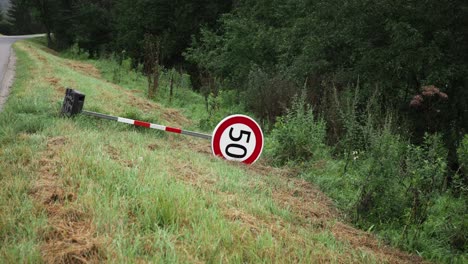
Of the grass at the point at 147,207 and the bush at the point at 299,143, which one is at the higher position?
the bush at the point at 299,143

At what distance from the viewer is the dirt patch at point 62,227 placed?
9.20ft

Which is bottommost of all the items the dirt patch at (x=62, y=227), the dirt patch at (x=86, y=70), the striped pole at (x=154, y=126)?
the dirt patch at (x=62, y=227)

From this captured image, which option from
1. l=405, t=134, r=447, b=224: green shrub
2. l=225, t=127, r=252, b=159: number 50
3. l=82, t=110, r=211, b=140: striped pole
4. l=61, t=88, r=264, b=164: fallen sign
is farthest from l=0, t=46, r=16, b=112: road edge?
l=405, t=134, r=447, b=224: green shrub

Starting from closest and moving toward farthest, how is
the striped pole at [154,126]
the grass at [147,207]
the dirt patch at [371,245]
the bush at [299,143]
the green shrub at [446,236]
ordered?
the grass at [147,207] < the dirt patch at [371,245] < the green shrub at [446,236] < the striped pole at [154,126] < the bush at [299,143]

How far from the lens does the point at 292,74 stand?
1340 centimetres

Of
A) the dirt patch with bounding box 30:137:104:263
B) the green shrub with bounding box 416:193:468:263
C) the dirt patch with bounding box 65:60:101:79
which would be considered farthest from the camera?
the dirt patch with bounding box 65:60:101:79

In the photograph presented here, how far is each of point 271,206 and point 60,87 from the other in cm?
786

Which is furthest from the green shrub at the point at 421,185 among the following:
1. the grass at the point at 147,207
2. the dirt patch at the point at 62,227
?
the dirt patch at the point at 62,227

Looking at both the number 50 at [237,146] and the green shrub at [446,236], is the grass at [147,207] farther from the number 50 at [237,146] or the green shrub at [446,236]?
the green shrub at [446,236]

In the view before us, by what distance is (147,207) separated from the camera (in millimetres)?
3566

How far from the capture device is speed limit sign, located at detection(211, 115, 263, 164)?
19.6 ft

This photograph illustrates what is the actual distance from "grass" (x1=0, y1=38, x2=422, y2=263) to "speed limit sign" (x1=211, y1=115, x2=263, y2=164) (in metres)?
0.21

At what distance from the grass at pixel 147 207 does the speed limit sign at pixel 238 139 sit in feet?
0.68

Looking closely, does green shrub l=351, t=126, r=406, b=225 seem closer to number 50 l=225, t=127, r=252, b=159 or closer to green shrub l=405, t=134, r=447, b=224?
green shrub l=405, t=134, r=447, b=224
